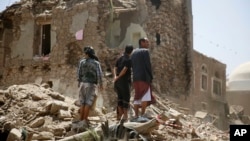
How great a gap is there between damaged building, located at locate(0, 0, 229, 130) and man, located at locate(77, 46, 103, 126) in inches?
244

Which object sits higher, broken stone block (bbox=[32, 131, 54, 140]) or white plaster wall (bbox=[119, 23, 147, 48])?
white plaster wall (bbox=[119, 23, 147, 48])

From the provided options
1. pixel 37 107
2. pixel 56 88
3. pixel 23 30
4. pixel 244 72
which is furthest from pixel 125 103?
pixel 244 72

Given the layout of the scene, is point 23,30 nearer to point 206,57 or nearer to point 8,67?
point 8,67

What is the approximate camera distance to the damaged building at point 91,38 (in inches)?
601

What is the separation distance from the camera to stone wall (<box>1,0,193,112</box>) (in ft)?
49.8

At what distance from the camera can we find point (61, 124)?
8484mm

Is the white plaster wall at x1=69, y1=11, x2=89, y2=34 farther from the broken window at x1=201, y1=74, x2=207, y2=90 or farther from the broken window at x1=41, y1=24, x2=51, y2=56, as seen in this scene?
the broken window at x1=201, y1=74, x2=207, y2=90

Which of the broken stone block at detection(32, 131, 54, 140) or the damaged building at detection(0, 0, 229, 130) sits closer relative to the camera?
the broken stone block at detection(32, 131, 54, 140)

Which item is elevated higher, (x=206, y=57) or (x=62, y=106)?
(x=206, y=57)

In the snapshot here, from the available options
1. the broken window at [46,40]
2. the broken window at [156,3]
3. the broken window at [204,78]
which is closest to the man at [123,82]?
the broken window at [156,3]

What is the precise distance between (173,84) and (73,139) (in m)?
10.1

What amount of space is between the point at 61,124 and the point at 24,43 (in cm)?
968

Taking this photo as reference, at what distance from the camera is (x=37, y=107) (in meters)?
9.35

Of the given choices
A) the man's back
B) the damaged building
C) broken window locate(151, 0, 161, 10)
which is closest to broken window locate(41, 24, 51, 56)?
the damaged building
